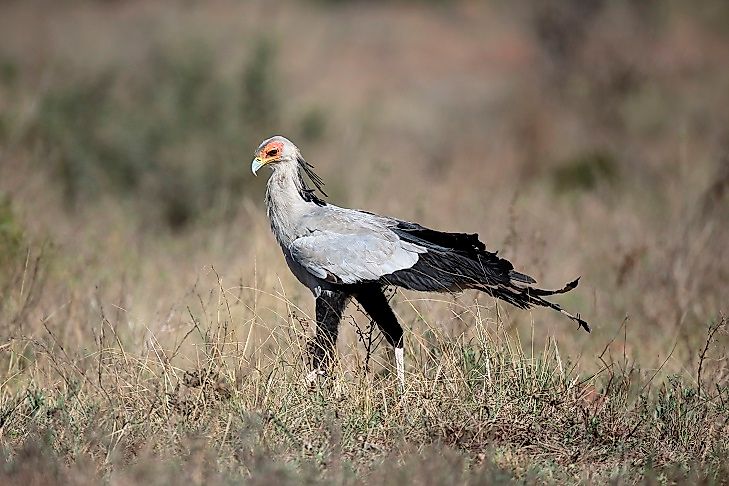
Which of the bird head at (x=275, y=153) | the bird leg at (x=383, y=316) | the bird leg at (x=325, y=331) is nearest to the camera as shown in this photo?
the bird leg at (x=325, y=331)

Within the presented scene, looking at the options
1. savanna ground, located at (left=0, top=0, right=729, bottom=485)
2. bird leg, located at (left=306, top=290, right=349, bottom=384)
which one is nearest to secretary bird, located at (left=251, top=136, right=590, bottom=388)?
bird leg, located at (left=306, top=290, right=349, bottom=384)

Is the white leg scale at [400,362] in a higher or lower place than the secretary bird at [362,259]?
lower

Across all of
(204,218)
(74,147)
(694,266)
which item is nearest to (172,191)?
(74,147)

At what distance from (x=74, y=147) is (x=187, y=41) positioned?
240 cm

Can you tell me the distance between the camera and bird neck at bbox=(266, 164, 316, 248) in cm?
574

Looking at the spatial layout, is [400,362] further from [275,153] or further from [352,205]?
[352,205]

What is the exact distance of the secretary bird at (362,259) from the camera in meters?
5.30

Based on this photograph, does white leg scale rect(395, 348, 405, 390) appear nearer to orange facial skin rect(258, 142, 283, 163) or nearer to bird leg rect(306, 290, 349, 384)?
bird leg rect(306, 290, 349, 384)

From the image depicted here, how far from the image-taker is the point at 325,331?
5590 mm

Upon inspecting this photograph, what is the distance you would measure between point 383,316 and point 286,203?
30.8 inches

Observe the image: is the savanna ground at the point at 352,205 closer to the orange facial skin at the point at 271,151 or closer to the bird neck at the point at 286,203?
the bird neck at the point at 286,203

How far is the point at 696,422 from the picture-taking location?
5102 millimetres

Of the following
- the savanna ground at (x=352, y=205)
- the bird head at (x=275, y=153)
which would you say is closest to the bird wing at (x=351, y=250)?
the savanna ground at (x=352, y=205)

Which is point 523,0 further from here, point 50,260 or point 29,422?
point 29,422
